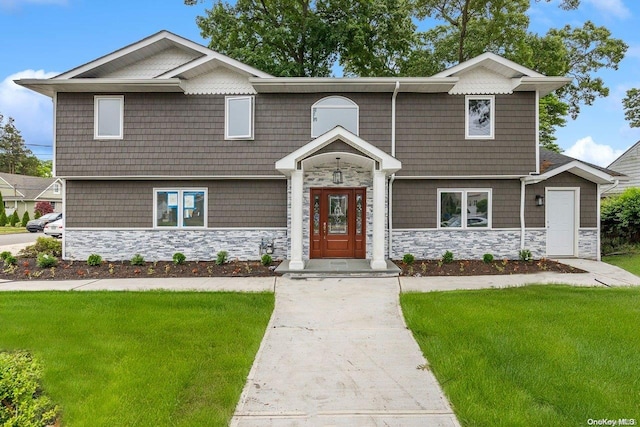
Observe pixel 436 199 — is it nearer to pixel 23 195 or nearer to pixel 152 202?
pixel 152 202

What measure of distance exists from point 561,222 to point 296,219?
852 cm

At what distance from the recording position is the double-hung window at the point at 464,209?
1134cm

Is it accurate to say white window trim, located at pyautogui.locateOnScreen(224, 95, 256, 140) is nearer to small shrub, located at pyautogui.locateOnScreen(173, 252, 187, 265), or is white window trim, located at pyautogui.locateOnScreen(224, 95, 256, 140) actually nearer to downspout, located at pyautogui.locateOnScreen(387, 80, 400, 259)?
small shrub, located at pyautogui.locateOnScreen(173, 252, 187, 265)

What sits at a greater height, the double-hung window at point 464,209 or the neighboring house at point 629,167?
the neighboring house at point 629,167

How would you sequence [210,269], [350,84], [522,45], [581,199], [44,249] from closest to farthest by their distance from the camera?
1. [210,269]
2. [350,84]
3. [581,199]
4. [44,249]
5. [522,45]

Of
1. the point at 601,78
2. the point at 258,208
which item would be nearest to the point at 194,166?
the point at 258,208

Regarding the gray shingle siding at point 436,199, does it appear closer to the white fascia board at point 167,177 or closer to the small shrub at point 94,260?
the white fascia board at point 167,177

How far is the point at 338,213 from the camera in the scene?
36.7ft

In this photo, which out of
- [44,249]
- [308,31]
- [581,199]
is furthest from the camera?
[308,31]

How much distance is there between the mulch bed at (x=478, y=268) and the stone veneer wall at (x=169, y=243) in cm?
399

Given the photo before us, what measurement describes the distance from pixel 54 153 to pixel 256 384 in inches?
425

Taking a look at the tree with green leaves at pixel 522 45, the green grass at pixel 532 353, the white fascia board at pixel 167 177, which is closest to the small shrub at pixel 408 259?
the green grass at pixel 532 353

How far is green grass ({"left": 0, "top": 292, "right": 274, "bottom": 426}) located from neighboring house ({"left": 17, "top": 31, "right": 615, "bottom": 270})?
4.17 metres

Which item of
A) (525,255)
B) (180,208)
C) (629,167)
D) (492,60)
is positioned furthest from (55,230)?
(629,167)
